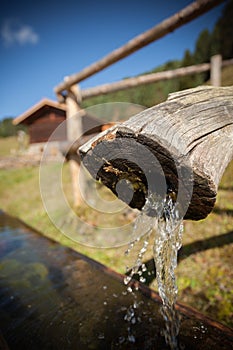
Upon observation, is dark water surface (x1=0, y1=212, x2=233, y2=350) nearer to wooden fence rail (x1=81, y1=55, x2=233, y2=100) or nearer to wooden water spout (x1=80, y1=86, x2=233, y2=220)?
wooden water spout (x1=80, y1=86, x2=233, y2=220)

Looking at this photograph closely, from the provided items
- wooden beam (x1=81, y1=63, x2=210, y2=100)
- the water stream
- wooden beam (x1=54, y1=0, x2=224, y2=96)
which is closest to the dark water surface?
the water stream

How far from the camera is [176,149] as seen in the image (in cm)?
95

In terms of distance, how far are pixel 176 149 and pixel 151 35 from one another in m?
2.57

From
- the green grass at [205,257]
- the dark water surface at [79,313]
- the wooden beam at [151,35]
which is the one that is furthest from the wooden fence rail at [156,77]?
the dark water surface at [79,313]

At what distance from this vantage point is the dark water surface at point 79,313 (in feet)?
5.53

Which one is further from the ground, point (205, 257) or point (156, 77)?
point (156, 77)

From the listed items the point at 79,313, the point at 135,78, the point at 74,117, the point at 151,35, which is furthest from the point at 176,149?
the point at 74,117


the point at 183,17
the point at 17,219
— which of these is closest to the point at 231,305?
the point at 183,17

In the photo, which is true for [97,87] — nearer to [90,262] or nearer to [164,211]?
[90,262]

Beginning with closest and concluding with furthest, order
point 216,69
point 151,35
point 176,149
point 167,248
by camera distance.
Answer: point 176,149, point 167,248, point 151,35, point 216,69

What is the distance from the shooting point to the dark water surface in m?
1.69

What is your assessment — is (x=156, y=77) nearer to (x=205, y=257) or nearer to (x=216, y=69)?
(x=216, y=69)

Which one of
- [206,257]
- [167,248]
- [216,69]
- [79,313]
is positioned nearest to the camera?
[167,248]

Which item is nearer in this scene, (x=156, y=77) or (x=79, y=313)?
(x=79, y=313)
